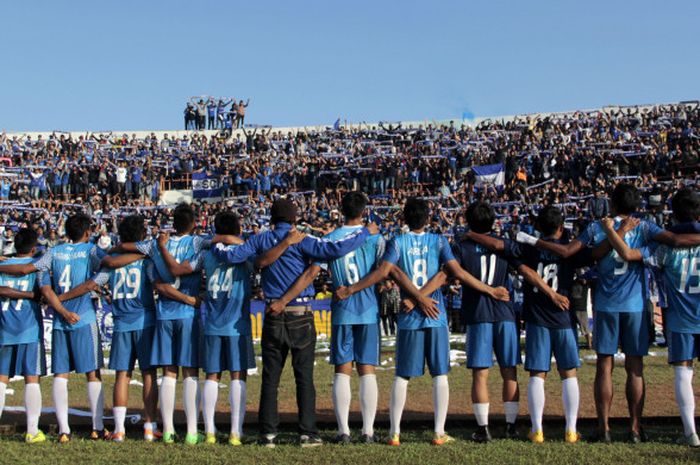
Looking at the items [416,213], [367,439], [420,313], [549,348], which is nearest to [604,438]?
[549,348]

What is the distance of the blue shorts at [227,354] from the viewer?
336 inches

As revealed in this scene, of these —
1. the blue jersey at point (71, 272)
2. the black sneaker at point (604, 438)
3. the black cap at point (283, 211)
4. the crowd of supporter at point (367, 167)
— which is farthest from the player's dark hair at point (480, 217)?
the crowd of supporter at point (367, 167)

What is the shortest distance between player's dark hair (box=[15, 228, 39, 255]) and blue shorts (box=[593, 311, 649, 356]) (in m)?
6.05

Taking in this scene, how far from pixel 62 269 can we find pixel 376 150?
36043 millimetres

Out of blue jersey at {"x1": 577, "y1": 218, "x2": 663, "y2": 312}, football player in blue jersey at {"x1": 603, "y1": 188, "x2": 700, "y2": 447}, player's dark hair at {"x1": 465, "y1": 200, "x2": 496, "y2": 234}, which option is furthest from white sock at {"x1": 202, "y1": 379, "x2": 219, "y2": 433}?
football player in blue jersey at {"x1": 603, "y1": 188, "x2": 700, "y2": 447}


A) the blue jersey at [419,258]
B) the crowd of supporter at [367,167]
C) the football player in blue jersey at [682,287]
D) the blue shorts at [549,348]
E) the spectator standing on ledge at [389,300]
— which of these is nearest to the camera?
the football player in blue jersey at [682,287]

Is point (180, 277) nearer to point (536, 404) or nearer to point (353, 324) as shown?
point (353, 324)

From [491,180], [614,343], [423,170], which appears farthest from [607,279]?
[423,170]

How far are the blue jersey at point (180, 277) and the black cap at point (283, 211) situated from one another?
2.53ft

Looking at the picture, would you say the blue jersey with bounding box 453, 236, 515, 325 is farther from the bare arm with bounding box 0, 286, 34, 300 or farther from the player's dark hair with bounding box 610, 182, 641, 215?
the bare arm with bounding box 0, 286, 34, 300

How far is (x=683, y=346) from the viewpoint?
815 centimetres

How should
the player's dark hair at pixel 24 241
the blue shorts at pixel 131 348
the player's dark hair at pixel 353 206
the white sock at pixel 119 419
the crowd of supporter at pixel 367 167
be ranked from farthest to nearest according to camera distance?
the crowd of supporter at pixel 367 167 < the player's dark hair at pixel 24 241 < the blue shorts at pixel 131 348 < the white sock at pixel 119 419 < the player's dark hair at pixel 353 206

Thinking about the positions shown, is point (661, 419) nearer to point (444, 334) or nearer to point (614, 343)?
point (614, 343)

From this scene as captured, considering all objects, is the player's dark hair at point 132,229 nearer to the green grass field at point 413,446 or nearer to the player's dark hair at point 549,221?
the green grass field at point 413,446
